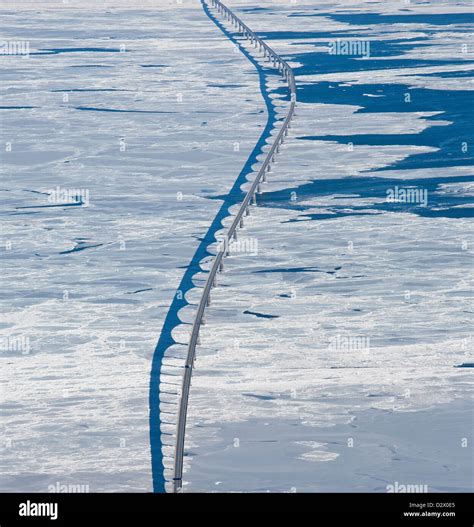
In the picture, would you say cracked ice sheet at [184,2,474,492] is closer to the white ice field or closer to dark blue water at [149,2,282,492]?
the white ice field

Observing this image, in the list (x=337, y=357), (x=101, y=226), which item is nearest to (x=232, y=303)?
(x=337, y=357)

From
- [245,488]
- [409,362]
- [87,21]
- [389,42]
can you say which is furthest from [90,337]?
[87,21]

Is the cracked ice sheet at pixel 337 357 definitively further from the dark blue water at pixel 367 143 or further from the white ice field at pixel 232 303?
the dark blue water at pixel 367 143

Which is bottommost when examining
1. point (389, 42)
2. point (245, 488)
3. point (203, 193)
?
point (245, 488)

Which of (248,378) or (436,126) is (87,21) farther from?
(248,378)

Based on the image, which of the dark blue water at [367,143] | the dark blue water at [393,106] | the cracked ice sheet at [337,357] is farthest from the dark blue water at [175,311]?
the dark blue water at [393,106]

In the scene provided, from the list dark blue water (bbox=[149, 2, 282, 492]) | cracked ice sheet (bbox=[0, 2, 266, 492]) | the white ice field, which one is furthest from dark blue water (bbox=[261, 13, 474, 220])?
cracked ice sheet (bbox=[0, 2, 266, 492])

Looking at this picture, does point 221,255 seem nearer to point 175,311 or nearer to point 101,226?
point 175,311
